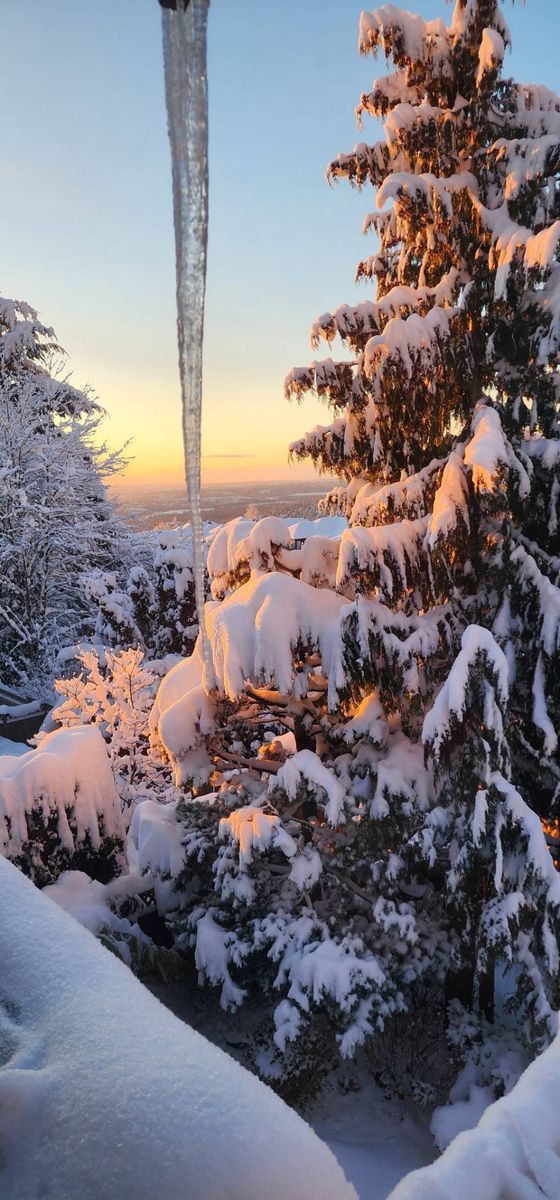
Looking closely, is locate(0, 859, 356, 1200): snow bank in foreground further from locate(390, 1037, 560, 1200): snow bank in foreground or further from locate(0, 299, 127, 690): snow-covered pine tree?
locate(0, 299, 127, 690): snow-covered pine tree

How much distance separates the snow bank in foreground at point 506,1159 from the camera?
1224 mm

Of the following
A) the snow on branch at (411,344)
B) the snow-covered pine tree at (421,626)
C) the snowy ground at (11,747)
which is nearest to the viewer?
the snow-covered pine tree at (421,626)

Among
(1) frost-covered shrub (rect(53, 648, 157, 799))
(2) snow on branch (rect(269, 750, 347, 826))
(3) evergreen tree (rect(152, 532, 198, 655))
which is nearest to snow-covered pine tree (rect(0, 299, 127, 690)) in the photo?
(3) evergreen tree (rect(152, 532, 198, 655))

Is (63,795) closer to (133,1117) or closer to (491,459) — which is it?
(491,459)

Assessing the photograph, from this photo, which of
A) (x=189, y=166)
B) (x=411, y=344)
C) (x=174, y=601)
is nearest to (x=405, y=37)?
(x=411, y=344)

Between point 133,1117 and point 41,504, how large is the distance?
19.0m

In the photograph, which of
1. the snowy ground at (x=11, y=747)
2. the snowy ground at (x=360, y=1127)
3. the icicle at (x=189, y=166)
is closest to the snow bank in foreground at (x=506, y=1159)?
the icicle at (x=189, y=166)

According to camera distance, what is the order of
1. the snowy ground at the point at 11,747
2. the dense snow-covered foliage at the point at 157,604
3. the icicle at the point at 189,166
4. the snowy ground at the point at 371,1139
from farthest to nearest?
1. the snowy ground at the point at 11,747
2. the dense snow-covered foliage at the point at 157,604
3. the snowy ground at the point at 371,1139
4. the icicle at the point at 189,166

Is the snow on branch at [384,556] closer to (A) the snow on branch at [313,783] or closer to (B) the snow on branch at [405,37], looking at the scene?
(A) the snow on branch at [313,783]

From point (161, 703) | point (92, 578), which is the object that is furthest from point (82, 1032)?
point (92, 578)

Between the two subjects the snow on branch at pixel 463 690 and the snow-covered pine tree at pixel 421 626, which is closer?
the snow on branch at pixel 463 690

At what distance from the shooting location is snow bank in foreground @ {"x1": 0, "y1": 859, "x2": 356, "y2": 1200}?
3.93 ft

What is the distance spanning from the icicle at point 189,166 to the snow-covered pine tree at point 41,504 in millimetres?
17586

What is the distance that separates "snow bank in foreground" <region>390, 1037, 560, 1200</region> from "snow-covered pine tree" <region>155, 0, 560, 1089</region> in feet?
14.9
